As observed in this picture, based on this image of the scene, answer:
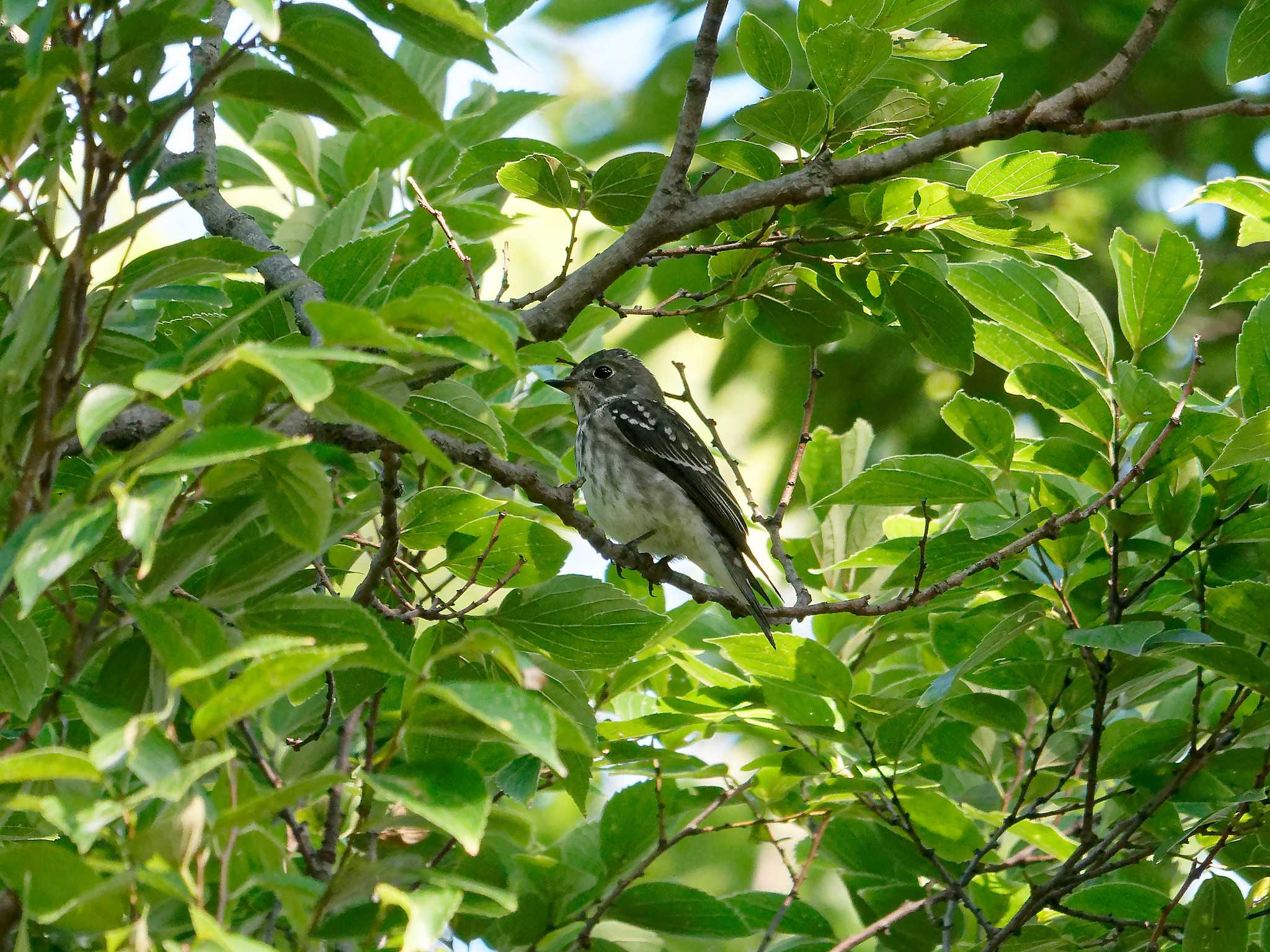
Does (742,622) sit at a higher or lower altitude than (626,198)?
lower

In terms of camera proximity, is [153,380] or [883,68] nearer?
[153,380]

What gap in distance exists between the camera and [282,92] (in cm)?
181

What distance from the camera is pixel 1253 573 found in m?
2.89

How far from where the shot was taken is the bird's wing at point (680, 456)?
17.9ft

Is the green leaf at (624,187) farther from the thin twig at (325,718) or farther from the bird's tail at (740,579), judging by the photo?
the bird's tail at (740,579)

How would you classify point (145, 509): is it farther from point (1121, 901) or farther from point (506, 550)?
point (1121, 901)

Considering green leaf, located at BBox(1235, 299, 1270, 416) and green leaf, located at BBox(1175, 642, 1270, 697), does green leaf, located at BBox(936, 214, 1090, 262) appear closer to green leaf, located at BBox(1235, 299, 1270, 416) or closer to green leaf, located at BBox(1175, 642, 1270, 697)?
green leaf, located at BBox(1235, 299, 1270, 416)

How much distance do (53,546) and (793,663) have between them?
1.96m

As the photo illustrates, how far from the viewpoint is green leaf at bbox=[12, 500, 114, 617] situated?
1.28 meters

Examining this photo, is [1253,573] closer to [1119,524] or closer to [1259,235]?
[1119,524]

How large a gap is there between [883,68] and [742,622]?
64.0 inches

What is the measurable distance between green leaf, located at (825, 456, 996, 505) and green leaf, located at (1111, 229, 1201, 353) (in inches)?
20.5

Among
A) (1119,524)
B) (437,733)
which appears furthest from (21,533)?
(1119,524)

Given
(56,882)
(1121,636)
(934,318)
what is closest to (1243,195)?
(934,318)
